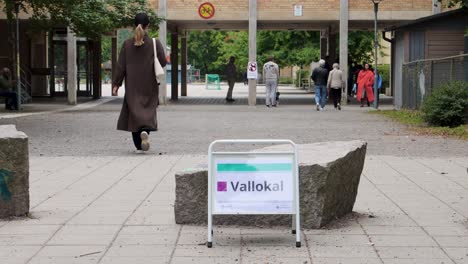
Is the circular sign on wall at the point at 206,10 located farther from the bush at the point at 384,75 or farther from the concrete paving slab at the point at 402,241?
the concrete paving slab at the point at 402,241

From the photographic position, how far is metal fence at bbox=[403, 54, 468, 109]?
21.8m

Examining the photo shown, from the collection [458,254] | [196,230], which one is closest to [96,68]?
[196,230]

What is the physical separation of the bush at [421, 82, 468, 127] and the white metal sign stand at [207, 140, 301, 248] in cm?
1412

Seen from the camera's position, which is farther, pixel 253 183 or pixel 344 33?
pixel 344 33

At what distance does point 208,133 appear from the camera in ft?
58.3

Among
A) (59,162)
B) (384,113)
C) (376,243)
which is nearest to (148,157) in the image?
(59,162)

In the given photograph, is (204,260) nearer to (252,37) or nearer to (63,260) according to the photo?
(63,260)

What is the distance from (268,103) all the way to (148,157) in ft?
66.7

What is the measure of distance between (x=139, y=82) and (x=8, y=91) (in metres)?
16.0

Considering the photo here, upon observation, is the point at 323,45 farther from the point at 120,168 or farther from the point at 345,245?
the point at 345,245

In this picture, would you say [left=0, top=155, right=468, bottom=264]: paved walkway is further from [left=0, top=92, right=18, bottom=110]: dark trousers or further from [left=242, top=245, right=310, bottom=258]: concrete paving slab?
[left=0, top=92, right=18, bottom=110]: dark trousers

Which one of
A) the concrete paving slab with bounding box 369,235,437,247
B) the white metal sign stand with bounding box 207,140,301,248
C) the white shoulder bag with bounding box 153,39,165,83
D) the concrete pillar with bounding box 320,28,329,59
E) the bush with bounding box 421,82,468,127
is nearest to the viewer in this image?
the white metal sign stand with bounding box 207,140,301,248

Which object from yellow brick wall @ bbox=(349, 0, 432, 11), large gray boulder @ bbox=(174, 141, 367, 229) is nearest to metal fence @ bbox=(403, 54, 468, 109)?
yellow brick wall @ bbox=(349, 0, 432, 11)

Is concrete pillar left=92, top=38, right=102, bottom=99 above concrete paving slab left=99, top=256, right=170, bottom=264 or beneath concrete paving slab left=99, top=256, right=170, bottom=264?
above
